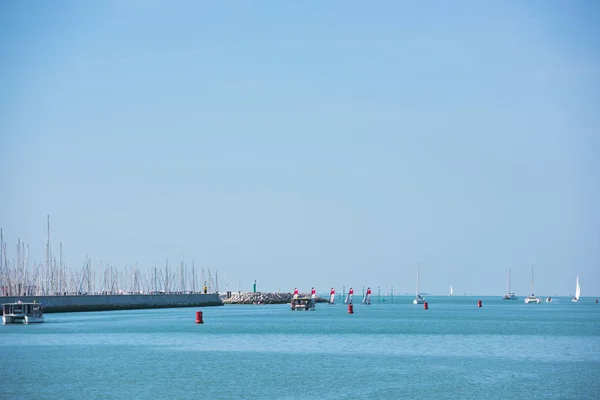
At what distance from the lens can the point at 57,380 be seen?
52.0 m

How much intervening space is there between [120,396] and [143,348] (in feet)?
96.9

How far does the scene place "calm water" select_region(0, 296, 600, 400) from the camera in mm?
47656

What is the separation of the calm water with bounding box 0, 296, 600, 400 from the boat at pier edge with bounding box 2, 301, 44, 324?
11.0m

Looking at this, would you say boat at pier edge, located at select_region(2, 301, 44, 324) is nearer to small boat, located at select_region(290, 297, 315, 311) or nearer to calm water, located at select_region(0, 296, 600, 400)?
calm water, located at select_region(0, 296, 600, 400)

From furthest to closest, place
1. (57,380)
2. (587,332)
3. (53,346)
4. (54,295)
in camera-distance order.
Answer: (54,295), (587,332), (53,346), (57,380)

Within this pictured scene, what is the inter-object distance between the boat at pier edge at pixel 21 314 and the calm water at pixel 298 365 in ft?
35.9

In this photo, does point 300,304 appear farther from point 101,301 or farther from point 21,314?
point 21,314

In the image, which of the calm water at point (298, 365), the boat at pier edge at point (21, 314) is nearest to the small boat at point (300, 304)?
the boat at pier edge at point (21, 314)

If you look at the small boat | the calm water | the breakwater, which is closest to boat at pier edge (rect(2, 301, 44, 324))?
the calm water

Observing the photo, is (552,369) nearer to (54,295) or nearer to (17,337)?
(17,337)

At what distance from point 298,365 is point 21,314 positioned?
58.0 m

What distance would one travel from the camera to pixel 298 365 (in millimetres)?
60844

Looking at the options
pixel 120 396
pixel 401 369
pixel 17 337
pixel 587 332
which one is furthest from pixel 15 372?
pixel 587 332

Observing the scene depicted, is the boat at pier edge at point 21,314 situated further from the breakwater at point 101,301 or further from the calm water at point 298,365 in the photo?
the breakwater at point 101,301
